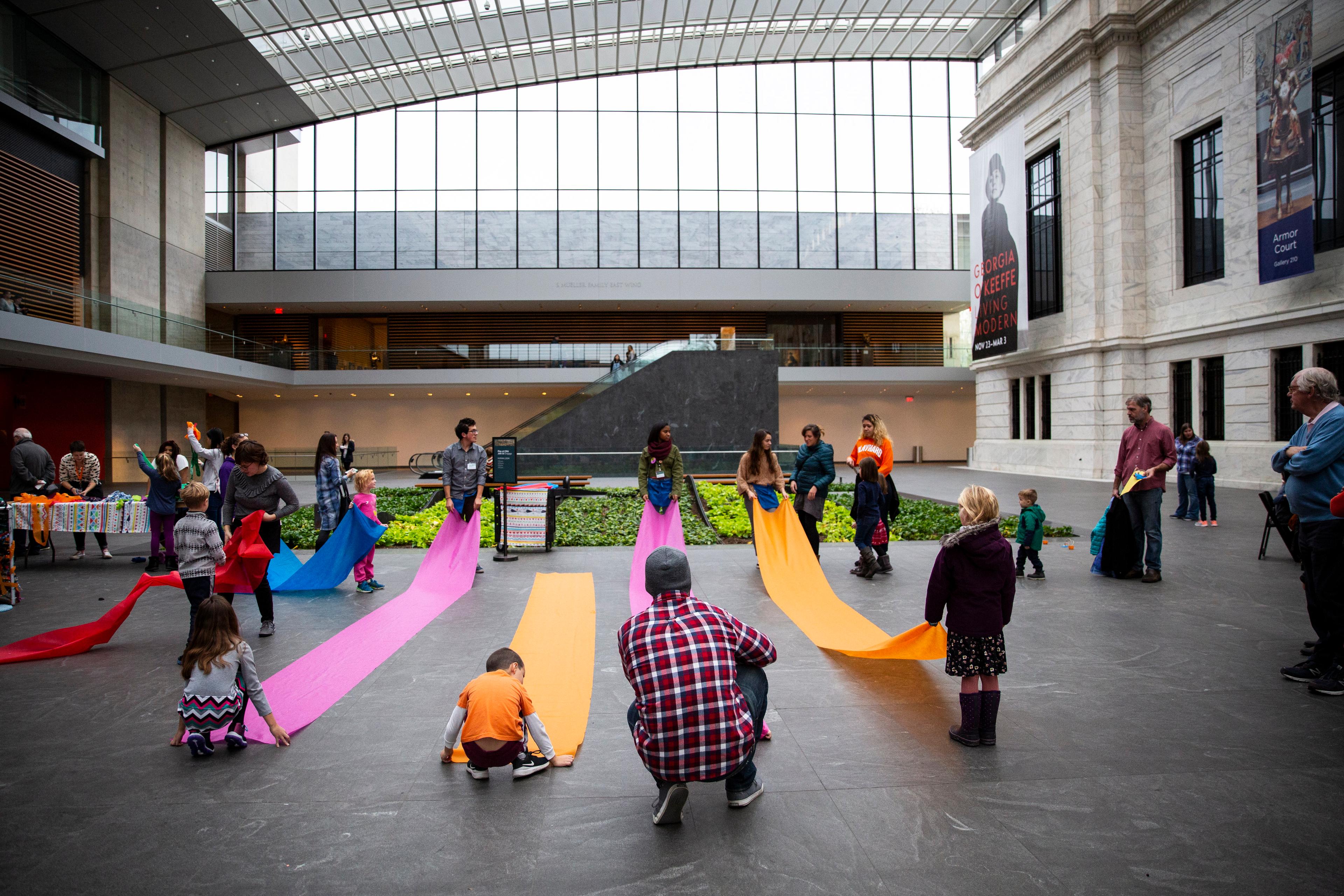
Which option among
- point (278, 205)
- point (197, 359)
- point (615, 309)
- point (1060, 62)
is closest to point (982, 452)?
point (1060, 62)

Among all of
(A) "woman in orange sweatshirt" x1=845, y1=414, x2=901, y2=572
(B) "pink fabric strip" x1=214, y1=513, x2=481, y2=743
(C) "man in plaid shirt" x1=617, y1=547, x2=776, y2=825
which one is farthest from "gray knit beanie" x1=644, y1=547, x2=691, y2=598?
(A) "woman in orange sweatshirt" x1=845, y1=414, x2=901, y2=572

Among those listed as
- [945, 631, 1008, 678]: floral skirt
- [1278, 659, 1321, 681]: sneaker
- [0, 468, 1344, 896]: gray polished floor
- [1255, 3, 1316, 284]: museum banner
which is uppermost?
[1255, 3, 1316, 284]: museum banner

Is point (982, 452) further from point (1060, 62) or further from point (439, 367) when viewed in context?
point (439, 367)

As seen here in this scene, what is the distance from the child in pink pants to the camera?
8211mm

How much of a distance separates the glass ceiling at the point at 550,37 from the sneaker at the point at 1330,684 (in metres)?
30.5

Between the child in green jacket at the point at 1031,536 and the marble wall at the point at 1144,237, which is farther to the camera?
the marble wall at the point at 1144,237

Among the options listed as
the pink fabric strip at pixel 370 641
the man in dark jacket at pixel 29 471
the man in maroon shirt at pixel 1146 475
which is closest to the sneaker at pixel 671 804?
the pink fabric strip at pixel 370 641

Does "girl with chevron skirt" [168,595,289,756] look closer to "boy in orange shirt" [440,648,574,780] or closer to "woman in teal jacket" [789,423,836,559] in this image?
"boy in orange shirt" [440,648,574,780]

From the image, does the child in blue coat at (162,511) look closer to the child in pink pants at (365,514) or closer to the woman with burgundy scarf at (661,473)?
the child in pink pants at (365,514)

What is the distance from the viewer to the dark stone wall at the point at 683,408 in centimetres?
2362

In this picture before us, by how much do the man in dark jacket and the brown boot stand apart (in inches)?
466

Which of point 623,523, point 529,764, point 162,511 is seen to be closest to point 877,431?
point 623,523

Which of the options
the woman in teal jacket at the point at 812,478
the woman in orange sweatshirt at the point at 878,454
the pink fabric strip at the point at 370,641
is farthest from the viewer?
the woman in orange sweatshirt at the point at 878,454

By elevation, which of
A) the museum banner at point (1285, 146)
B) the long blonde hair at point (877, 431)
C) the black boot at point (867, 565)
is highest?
the museum banner at point (1285, 146)
